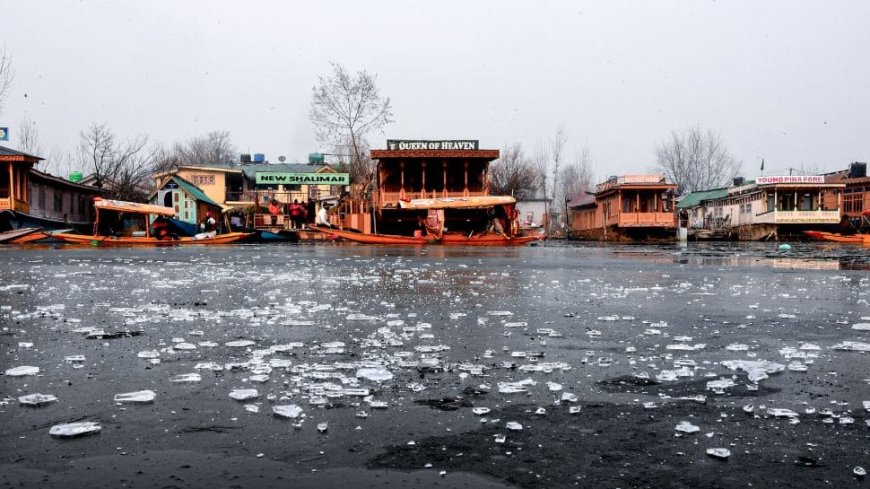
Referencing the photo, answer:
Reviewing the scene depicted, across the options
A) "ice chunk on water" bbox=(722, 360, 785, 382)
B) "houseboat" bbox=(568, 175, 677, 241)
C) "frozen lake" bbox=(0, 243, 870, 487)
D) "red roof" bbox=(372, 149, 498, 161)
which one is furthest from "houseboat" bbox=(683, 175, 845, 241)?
"ice chunk on water" bbox=(722, 360, 785, 382)

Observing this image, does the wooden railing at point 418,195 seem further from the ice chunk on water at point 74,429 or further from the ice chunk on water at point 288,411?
the ice chunk on water at point 74,429

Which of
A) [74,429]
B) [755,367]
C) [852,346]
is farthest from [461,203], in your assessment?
[74,429]

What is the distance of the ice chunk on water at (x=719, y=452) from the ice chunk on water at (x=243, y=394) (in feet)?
6.99

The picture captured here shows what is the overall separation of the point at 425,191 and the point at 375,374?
117 feet

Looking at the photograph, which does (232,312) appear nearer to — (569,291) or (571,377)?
(571,377)

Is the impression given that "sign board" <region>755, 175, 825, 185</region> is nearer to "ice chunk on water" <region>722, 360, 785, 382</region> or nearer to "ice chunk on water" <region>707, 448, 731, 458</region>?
"ice chunk on water" <region>722, 360, 785, 382</region>

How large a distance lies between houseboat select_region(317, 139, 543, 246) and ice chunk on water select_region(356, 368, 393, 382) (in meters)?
31.1

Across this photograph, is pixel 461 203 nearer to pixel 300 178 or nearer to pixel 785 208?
pixel 300 178

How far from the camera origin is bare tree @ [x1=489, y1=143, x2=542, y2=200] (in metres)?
68.2

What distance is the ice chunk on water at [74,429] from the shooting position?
2.75 metres

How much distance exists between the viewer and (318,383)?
3.66 metres

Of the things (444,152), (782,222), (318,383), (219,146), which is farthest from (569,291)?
(219,146)

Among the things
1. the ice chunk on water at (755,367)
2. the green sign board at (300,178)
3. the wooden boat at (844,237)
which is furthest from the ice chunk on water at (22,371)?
the wooden boat at (844,237)

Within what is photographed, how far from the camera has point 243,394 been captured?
340 centimetres
